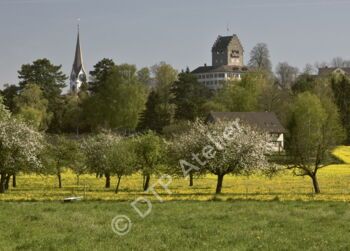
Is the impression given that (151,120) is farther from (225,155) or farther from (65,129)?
(225,155)

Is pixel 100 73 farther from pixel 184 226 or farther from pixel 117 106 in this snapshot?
pixel 184 226

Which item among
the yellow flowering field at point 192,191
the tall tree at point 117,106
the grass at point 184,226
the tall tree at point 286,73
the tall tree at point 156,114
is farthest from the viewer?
the tall tree at point 286,73

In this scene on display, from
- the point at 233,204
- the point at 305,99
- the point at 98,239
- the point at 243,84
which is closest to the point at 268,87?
the point at 243,84

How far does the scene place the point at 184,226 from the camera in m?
22.7

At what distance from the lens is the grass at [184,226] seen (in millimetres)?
19041

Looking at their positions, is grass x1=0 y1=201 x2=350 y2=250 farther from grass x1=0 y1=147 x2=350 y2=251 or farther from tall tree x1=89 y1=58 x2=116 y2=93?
tall tree x1=89 y1=58 x2=116 y2=93

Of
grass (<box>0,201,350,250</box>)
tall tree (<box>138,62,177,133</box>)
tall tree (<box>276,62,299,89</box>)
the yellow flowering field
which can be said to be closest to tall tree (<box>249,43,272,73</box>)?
tall tree (<box>276,62,299,89</box>)

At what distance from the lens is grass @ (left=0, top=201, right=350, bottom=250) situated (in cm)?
1904

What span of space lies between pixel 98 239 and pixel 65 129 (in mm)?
104404

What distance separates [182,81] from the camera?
118312 mm

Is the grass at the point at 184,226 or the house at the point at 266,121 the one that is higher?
the house at the point at 266,121

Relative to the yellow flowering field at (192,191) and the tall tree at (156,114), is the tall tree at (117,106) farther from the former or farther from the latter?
the yellow flowering field at (192,191)

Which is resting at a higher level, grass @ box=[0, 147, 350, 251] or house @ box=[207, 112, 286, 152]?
house @ box=[207, 112, 286, 152]

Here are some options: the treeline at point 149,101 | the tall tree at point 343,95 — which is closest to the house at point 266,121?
the treeline at point 149,101
